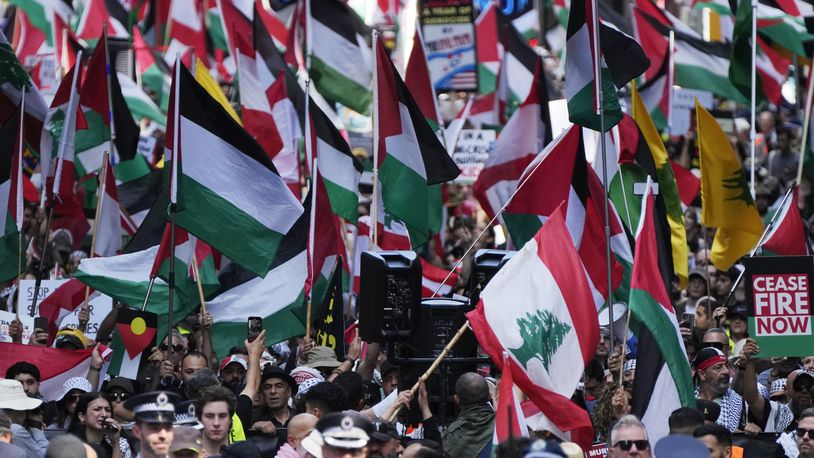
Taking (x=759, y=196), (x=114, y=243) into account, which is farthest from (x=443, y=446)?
(x=759, y=196)

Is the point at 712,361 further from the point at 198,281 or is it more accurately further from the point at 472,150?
the point at 472,150

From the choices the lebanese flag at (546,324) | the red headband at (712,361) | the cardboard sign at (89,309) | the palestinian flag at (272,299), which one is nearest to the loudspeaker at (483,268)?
the lebanese flag at (546,324)

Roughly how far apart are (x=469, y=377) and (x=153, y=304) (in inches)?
177

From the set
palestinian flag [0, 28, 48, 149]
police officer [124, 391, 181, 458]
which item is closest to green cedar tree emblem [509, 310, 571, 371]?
police officer [124, 391, 181, 458]

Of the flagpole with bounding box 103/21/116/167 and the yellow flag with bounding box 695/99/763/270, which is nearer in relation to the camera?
the yellow flag with bounding box 695/99/763/270

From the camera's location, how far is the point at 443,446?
11.0 m

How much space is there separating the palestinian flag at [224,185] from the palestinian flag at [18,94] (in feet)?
8.60

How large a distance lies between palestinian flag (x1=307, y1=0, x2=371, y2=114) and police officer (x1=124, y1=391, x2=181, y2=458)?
10.9 m

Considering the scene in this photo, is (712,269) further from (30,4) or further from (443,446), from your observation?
(30,4)

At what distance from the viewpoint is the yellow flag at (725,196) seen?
1595 centimetres

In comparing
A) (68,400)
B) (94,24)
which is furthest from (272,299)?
(94,24)

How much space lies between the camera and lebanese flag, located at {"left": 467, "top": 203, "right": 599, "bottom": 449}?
34.9 feet

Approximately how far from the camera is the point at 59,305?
15.8m

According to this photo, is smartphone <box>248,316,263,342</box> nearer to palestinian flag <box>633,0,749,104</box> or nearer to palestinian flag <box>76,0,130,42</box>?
palestinian flag <box>633,0,749,104</box>
